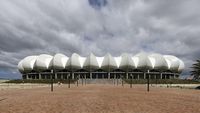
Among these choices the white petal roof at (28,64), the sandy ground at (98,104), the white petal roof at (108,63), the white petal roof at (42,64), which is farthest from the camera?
the white petal roof at (28,64)

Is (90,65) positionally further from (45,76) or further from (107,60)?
(45,76)

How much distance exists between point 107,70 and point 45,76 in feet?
107

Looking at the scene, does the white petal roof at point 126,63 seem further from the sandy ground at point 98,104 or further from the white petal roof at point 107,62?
the sandy ground at point 98,104

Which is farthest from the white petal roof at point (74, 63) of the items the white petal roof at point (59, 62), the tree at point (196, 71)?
the tree at point (196, 71)

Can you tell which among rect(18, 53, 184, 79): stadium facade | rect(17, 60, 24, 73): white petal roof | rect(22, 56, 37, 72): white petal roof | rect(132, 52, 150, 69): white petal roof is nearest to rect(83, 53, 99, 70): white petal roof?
rect(18, 53, 184, 79): stadium facade

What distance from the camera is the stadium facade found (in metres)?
122

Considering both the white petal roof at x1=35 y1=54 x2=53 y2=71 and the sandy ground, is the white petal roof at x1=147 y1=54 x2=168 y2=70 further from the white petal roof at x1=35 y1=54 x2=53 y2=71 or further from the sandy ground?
the sandy ground

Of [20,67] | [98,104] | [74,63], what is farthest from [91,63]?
[98,104]

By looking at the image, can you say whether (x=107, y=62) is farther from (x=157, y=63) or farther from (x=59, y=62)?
(x=157, y=63)

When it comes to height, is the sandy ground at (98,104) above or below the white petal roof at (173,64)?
below

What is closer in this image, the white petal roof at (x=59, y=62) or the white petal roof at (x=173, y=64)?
the white petal roof at (x=59, y=62)

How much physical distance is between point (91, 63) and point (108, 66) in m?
8.02

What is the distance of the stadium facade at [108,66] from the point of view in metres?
122

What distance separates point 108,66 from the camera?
4793 inches
